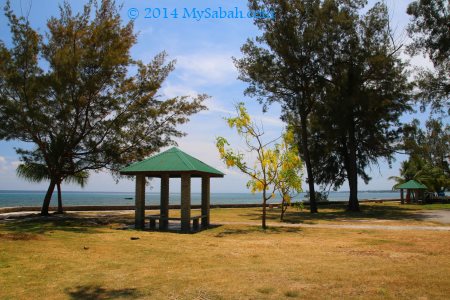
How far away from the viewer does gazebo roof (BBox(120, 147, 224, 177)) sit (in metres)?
16.5

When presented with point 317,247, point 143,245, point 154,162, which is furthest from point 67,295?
point 154,162

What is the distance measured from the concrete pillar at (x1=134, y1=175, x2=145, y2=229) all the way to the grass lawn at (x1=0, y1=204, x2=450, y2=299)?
460 cm

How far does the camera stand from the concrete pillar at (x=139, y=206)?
57.8 feet

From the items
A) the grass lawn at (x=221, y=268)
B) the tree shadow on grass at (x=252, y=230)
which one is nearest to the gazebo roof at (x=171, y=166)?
the tree shadow on grass at (x=252, y=230)

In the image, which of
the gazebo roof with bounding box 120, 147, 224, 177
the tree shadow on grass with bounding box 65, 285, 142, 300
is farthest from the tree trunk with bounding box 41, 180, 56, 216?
the tree shadow on grass with bounding box 65, 285, 142, 300

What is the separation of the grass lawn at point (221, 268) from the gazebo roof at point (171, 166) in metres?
4.06

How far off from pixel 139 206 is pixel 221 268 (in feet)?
33.8

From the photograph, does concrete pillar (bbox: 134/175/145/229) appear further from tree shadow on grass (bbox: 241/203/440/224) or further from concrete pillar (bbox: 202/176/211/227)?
tree shadow on grass (bbox: 241/203/440/224)

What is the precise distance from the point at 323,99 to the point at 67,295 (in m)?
27.3

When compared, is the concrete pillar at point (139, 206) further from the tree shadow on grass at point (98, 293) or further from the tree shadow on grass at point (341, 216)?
the tree shadow on grass at point (98, 293)

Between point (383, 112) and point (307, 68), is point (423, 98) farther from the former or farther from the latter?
point (307, 68)

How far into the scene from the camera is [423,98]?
94.7 ft

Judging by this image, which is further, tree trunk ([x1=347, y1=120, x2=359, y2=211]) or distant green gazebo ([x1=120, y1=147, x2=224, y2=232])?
tree trunk ([x1=347, y1=120, x2=359, y2=211])

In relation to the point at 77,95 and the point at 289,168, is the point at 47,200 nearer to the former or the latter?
the point at 77,95
